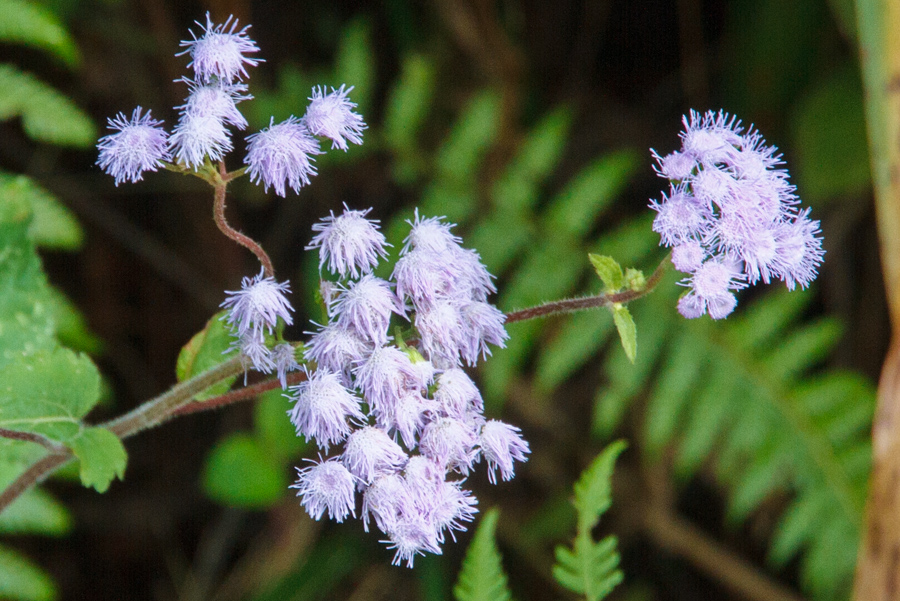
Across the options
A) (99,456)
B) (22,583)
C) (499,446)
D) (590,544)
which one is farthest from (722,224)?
(22,583)

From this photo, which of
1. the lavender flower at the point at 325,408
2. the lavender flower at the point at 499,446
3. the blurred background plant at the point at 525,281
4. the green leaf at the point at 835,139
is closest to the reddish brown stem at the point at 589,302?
the lavender flower at the point at 499,446

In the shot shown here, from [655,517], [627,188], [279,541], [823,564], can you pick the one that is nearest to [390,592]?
[279,541]

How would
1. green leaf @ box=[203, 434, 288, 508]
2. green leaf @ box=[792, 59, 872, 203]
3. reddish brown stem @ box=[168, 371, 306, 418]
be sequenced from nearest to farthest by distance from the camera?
reddish brown stem @ box=[168, 371, 306, 418] → green leaf @ box=[203, 434, 288, 508] → green leaf @ box=[792, 59, 872, 203]

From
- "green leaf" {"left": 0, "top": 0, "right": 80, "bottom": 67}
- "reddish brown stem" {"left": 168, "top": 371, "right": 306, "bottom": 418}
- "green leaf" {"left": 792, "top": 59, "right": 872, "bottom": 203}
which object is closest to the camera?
"reddish brown stem" {"left": 168, "top": 371, "right": 306, "bottom": 418}

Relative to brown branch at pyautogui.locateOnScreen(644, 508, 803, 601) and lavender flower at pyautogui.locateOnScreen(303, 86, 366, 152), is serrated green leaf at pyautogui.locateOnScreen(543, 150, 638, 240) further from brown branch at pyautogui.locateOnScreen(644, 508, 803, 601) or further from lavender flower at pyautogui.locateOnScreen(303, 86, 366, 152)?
lavender flower at pyautogui.locateOnScreen(303, 86, 366, 152)

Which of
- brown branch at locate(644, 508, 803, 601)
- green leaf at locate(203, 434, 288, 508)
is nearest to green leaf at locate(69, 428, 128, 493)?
green leaf at locate(203, 434, 288, 508)

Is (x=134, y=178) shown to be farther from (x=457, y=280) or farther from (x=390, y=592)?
(x=390, y=592)

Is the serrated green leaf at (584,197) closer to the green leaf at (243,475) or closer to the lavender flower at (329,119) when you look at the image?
the green leaf at (243,475)
